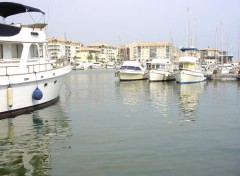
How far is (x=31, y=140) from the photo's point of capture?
12.5 meters

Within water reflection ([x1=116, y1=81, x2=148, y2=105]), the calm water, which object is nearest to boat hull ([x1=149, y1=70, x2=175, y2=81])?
water reflection ([x1=116, y1=81, x2=148, y2=105])

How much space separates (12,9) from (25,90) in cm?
663

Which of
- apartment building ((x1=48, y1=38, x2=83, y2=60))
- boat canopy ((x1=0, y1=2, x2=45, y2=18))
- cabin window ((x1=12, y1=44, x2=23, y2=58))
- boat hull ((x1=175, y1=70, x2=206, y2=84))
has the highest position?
apartment building ((x1=48, y1=38, x2=83, y2=60))

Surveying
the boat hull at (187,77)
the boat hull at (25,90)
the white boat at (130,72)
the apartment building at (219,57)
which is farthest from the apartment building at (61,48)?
the boat hull at (25,90)

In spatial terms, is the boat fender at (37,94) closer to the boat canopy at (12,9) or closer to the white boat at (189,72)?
the boat canopy at (12,9)

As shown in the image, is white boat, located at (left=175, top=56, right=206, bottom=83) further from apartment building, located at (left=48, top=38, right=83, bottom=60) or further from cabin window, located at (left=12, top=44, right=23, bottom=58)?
apartment building, located at (left=48, top=38, right=83, bottom=60)

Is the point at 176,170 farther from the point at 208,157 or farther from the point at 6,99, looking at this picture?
the point at 6,99

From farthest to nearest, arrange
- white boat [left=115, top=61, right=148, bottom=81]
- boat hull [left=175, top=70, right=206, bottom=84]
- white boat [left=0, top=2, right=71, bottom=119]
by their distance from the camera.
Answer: white boat [left=115, top=61, right=148, bottom=81], boat hull [left=175, top=70, right=206, bottom=84], white boat [left=0, top=2, right=71, bottom=119]

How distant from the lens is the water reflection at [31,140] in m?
9.46

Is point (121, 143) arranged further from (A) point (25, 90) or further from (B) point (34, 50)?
(B) point (34, 50)

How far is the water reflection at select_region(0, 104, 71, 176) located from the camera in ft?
31.0

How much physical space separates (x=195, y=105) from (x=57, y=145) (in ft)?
44.8

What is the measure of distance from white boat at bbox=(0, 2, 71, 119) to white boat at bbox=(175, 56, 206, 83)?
1008 inches

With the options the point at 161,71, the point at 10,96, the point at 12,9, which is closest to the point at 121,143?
the point at 10,96
